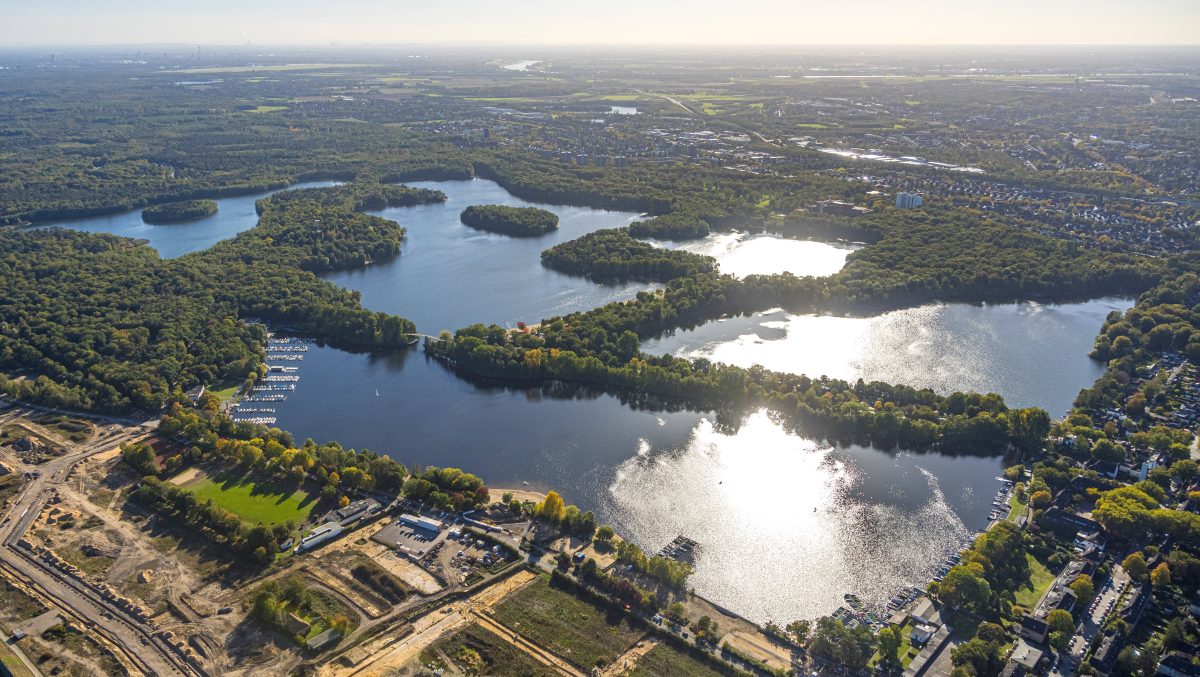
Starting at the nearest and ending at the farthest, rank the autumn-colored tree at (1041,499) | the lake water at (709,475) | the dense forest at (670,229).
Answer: the lake water at (709,475), the autumn-colored tree at (1041,499), the dense forest at (670,229)

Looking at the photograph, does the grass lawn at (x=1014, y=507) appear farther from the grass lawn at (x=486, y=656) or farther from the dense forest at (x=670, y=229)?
the dense forest at (x=670, y=229)

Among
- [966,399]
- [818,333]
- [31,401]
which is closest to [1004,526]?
[966,399]

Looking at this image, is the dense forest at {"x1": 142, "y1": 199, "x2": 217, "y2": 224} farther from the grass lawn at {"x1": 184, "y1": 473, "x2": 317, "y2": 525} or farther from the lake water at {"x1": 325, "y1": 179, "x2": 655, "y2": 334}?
the grass lawn at {"x1": 184, "y1": 473, "x2": 317, "y2": 525}

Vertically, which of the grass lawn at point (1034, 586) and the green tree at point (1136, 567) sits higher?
the green tree at point (1136, 567)

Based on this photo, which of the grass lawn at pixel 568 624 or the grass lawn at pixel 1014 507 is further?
the grass lawn at pixel 1014 507

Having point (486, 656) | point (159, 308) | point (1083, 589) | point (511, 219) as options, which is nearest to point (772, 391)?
point (1083, 589)

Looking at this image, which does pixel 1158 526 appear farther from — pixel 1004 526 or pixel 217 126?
pixel 217 126

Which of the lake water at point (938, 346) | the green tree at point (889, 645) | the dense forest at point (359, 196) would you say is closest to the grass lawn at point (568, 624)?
the green tree at point (889, 645)
